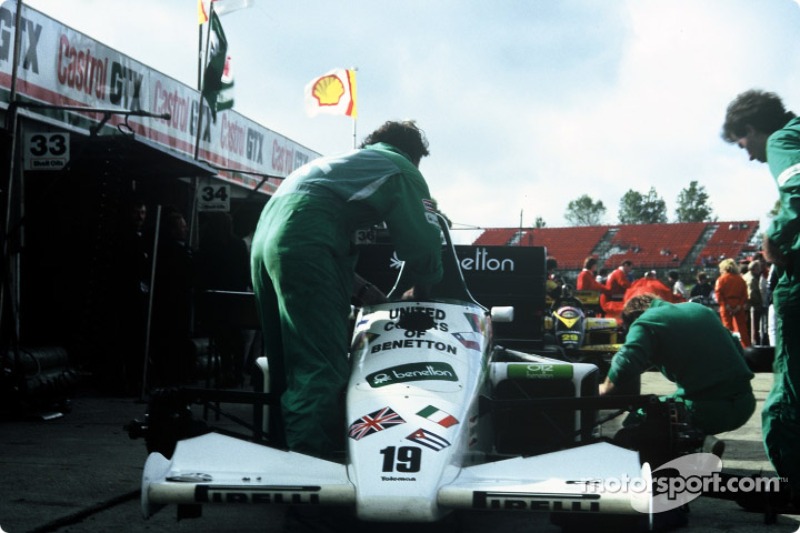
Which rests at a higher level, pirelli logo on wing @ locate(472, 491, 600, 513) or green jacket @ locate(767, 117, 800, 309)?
green jacket @ locate(767, 117, 800, 309)

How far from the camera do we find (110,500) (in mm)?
4496

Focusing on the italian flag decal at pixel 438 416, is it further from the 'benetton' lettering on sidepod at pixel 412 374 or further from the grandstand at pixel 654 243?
the grandstand at pixel 654 243

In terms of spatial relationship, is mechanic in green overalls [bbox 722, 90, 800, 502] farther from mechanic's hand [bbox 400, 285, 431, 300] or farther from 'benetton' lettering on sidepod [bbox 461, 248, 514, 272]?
'benetton' lettering on sidepod [bbox 461, 248, 514, 272]

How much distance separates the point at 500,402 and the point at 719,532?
3.38ft

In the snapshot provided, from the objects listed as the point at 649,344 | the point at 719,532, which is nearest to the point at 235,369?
the point at 649,344

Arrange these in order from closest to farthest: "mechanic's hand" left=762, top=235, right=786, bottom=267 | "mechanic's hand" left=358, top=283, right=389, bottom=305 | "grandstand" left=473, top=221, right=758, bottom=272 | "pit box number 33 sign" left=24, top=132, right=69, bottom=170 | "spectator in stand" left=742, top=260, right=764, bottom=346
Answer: "mechanic's hand" left=762, top=235, right=786, bottom=267 → "mechanic's hand" left=358, top=283, right=389, bottom=305 → "pit box number 33 sign" left=24, top=132, right=69, bottom=170 → "spectator in stand" left=742, top=260, right=764, bottom=346 → "grandstand" left=473, top=221, right=758, bottom=272

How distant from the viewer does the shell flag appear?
18.3 m

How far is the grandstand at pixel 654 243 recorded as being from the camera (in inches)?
2753

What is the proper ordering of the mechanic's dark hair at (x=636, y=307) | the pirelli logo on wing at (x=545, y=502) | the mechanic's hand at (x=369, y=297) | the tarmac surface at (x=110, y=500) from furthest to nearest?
the mechanic's dark hair at (x=636, y=307) < the mechanic's hand at (x=369, y=297) < the tarmac surface at (x=110, y=500) < the pirelli logo on wing at (x=545, y=502)

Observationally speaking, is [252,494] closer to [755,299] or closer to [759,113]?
[759,113]

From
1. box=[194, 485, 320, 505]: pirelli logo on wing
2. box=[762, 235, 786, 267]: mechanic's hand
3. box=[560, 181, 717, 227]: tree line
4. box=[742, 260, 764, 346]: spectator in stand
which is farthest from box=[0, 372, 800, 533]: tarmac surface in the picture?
box=[560, 181, 717, 227]: tree line

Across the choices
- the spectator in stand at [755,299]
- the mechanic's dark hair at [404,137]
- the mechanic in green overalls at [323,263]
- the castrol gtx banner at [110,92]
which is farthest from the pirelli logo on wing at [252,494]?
the spectator in stand at [755,299]

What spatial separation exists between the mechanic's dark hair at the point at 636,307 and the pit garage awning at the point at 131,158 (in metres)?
4.28

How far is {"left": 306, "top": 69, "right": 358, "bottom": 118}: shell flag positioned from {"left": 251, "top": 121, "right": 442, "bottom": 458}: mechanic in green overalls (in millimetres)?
14119
